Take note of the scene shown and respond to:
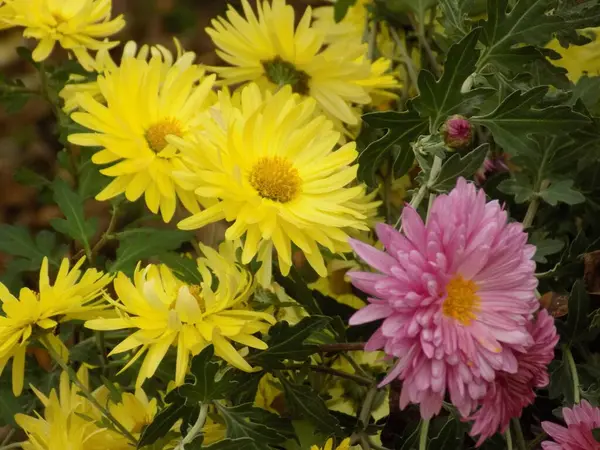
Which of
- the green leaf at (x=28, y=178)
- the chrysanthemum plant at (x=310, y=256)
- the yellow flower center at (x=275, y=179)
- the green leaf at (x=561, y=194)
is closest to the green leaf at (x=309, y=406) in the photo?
the chrysanthemum plant at (x=310, y=256)

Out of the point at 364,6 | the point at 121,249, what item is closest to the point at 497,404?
the point at 121,249

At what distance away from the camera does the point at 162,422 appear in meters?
0.41

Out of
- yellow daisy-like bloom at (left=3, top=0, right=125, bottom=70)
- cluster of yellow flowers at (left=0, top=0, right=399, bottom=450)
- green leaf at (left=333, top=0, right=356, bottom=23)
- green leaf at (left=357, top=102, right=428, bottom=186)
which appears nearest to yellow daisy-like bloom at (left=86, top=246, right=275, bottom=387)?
cluster of yellow flowers at (left=0, top=0, right=399, bottom=450)

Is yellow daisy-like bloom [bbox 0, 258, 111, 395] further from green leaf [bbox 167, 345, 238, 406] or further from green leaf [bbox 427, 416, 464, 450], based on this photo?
green leaf [bbox 427, 416, 464, 450]

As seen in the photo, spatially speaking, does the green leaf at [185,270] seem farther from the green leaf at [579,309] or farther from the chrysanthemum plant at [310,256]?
the green leaf at [579,309]

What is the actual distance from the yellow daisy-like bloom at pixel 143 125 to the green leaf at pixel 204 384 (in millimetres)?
91

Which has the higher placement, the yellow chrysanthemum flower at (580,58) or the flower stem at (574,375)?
the yellow chrysanthemum flower at (580,58)

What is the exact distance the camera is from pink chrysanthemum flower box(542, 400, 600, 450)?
0.41 m

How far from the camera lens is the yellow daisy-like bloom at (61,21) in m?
0.52

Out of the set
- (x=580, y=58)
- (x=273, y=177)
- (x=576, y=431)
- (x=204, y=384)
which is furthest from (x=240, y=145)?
(x=580, y=58)

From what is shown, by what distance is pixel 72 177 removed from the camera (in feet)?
2.10

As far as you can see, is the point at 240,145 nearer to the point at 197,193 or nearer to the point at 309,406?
the point at 197,193

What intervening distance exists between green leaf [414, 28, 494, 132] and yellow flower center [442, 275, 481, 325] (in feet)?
0.35

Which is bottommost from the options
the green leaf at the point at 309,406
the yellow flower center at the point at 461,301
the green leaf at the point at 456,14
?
the green leaf at the point at 309,406
